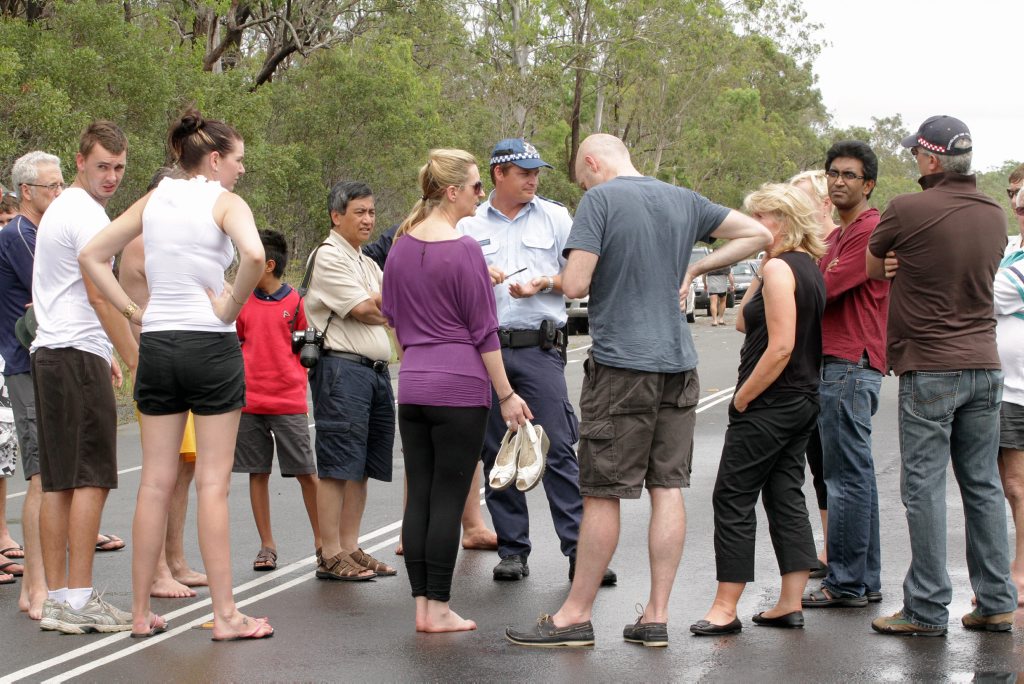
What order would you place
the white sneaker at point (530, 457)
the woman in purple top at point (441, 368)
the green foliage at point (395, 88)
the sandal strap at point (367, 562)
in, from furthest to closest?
the green foliage at point (395, 88)
the sandal strap at point (367, 562)
the white sneaker at point (530, 457)
the woman in purple top at point (441, 368)

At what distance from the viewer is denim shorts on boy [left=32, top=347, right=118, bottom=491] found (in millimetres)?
6398

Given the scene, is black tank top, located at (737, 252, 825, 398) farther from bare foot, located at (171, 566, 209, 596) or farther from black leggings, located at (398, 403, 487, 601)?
bare foot, located at (171, 566, 209, 596)

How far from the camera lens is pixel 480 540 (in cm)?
827

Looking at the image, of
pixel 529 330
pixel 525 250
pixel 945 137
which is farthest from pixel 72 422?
pixel 945 137

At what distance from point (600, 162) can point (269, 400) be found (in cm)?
263

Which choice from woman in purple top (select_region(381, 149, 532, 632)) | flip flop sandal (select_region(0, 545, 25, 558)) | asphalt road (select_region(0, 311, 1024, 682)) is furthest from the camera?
flip flop sandal (select_region(0, 545, 25, 558))

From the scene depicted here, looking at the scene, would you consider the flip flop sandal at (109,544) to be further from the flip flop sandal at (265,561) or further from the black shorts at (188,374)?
the black shorts at (188,374)

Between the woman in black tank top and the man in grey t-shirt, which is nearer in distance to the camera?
the man in grey t-shirt

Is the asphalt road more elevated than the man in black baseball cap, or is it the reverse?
the man in black baseball cap

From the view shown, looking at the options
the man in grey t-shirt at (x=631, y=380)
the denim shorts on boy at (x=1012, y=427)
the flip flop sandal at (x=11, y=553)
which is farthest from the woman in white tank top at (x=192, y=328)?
the denim shorts on boy at (x=1012, y=427)

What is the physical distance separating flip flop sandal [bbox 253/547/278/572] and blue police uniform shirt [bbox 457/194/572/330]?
1.90 metres

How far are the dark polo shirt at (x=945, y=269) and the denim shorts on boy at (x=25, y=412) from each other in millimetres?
4478

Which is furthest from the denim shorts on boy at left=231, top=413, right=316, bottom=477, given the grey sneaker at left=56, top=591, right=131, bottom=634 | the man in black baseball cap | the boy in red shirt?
the man in black baseball cap

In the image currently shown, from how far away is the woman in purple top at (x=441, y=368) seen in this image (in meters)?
6.08
